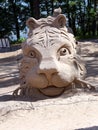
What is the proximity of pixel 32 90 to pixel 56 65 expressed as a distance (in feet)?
2.87

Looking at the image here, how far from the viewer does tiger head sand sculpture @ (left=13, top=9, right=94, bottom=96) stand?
709 cm

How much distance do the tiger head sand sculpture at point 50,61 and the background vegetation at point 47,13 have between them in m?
21.8

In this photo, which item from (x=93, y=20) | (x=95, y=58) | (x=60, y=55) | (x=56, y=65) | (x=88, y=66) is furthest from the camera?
(x=93, y=20)

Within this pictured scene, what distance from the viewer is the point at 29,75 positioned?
7.33 metres

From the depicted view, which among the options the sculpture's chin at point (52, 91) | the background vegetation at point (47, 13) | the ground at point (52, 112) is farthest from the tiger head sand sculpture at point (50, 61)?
the background vegetation at point (47, 13)

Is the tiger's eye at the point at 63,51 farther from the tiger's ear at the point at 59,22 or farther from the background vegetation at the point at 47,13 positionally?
the background vegetation at the point at 47,13

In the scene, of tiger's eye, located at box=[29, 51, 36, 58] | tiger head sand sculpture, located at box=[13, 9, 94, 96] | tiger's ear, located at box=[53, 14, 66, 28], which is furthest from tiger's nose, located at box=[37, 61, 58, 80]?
tiger's ear, located at box=[53, 14, 66, 28]

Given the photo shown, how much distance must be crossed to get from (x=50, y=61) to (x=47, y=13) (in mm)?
26727

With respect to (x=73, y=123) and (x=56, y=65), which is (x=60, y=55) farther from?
(x=73, y=123)

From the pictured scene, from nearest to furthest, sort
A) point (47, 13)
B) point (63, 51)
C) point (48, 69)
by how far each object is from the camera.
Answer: point (48, 69) → point (63, 51) → point (47, 13)

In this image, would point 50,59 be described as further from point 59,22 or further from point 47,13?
point 47,13

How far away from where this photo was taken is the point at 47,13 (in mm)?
33438

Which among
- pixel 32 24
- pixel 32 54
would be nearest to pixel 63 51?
pixel 32 54

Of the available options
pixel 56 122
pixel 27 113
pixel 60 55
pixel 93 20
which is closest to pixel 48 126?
pixel 56 122
